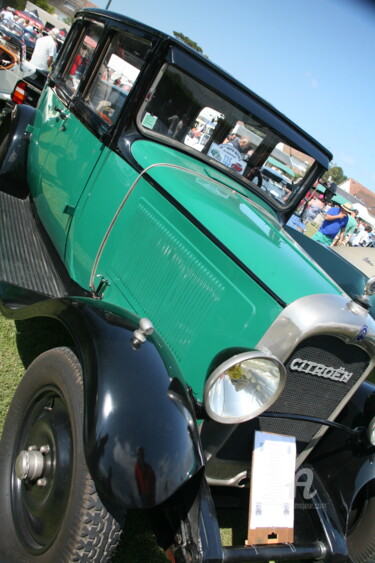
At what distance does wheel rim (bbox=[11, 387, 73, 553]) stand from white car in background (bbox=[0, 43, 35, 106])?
6.31 metres

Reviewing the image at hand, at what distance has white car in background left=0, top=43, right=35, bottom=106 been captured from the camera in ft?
24.2

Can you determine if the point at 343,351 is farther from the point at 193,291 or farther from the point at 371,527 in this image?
the point at 371,527

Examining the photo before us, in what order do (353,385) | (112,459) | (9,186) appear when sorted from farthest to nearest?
(9,186) → (353,385) → (112,459)

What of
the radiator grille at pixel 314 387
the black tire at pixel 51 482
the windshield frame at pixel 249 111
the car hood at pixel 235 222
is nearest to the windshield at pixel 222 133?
the windshield frame at pixel 249 111

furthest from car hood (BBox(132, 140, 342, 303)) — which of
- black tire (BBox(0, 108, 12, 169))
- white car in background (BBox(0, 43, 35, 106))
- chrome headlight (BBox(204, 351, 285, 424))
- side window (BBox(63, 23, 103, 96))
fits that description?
white car in background (BBox(0, 43, 35, 106))

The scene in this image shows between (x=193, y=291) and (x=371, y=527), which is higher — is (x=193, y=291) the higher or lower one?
the higher one

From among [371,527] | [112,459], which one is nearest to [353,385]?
[371,527]

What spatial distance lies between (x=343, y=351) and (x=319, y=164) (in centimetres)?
168

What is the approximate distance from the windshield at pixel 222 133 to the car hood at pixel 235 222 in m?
0.15

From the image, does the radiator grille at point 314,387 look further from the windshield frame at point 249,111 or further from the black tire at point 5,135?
the black tire at point 5,135

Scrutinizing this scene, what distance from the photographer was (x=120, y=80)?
119 inches

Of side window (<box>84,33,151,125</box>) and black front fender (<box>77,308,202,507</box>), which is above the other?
side window (<box>84,33,151,125</box>)

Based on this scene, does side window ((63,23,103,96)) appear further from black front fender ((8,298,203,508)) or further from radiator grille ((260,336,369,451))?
radiator grille ((260,336,369,451))

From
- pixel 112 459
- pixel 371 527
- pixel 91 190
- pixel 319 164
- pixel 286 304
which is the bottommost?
pixel 371 527
